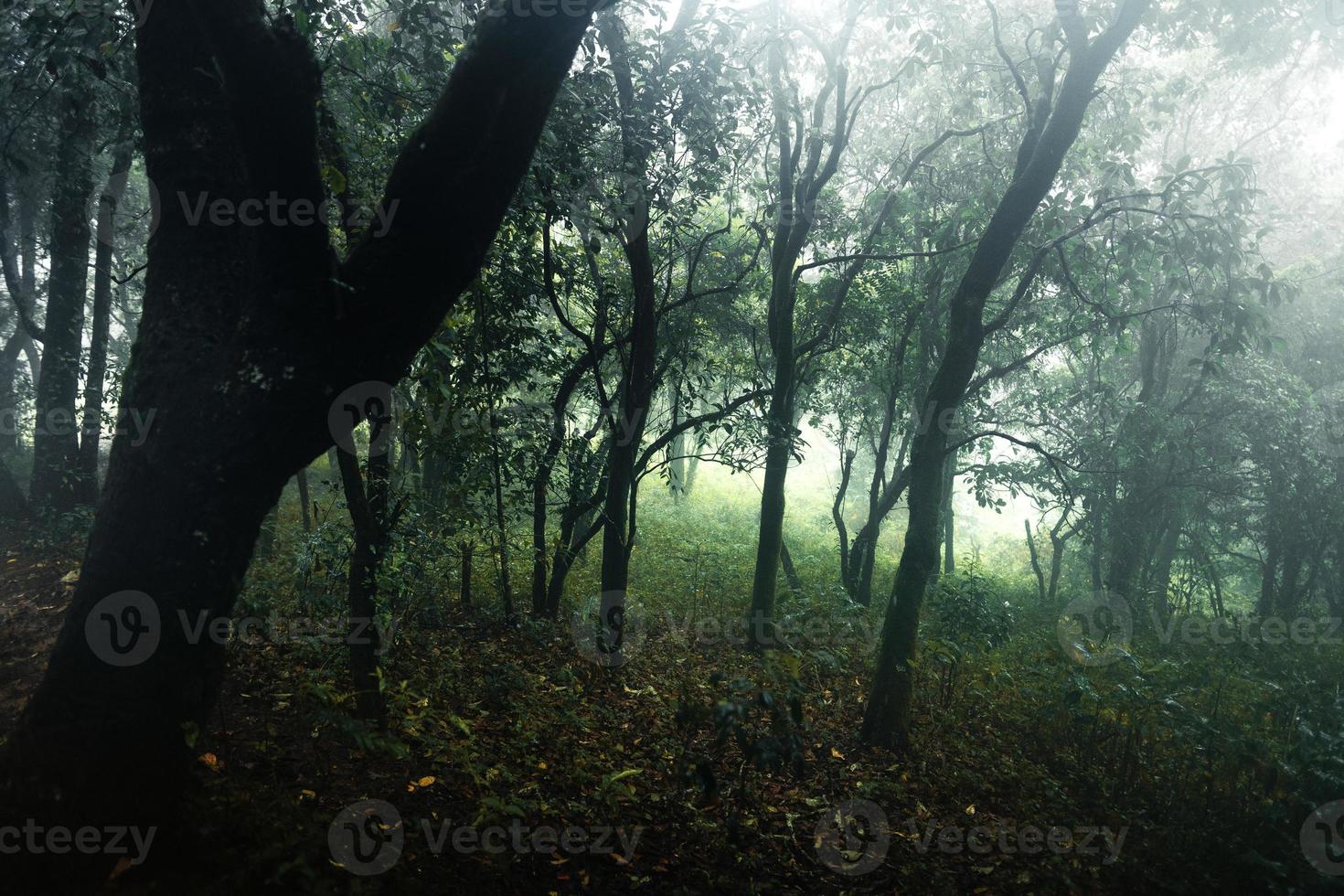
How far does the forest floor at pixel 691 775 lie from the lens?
356cm

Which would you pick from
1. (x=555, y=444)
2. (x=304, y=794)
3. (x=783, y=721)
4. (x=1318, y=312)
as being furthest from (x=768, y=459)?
(x=1318, y=312)

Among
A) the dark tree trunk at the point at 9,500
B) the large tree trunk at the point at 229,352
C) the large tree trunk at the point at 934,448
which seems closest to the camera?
the large tree trunk at the point at 229,352

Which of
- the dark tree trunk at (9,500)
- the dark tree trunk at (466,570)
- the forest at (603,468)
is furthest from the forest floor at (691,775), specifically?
the dark tree trunk at (9,500)

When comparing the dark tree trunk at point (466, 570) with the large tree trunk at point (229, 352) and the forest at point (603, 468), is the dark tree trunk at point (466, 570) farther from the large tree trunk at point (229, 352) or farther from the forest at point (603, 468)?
the large tree trunk at point (229, 352)

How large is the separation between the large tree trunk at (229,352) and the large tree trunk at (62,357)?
31.4 ft

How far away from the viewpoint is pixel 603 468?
945 cm

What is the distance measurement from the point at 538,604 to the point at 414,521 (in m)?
3.07

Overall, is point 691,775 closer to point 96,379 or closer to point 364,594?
point 364,594

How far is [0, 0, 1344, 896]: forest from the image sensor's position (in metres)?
2.65

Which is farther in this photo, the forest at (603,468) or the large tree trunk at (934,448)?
the large tree trunk at (934,448)

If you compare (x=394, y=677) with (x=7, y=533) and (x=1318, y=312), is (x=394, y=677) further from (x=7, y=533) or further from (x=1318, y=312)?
(x=1318, y=312)

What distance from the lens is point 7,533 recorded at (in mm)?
9328

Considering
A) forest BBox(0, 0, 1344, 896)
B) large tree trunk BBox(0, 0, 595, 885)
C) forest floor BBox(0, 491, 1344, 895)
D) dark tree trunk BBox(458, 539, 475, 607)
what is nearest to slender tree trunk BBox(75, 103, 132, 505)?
forest BBox(0, 0, 1344, 896)

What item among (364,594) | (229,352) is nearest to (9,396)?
(364,594)
